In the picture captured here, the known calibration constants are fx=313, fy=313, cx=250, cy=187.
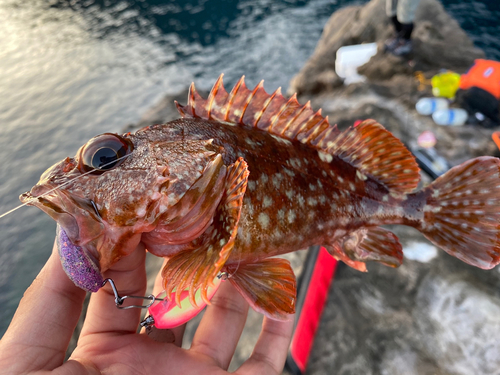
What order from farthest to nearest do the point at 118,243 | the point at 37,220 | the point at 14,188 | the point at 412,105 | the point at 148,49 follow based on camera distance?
1. the point at 148,49
2. the point at 412,105
3. the point at 37,220
4. the point at 14,188
5. the point at 118,243

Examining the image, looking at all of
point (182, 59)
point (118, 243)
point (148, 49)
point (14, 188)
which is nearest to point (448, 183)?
point (118, 243)

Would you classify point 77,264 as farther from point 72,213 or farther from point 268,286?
point 268,286

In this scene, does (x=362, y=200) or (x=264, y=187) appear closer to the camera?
(x=264, y=187)

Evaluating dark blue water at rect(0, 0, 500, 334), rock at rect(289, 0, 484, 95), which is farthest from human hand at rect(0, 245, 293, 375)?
rock at rect(289, 0, 484, 95)

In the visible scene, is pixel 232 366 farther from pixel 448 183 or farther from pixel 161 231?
pixel 448 183

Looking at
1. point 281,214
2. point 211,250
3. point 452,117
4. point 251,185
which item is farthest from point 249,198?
point 452,117

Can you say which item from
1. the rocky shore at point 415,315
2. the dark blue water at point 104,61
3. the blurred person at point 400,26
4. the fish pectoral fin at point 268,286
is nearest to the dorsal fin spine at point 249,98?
the fish pectoral fin at point 268,286

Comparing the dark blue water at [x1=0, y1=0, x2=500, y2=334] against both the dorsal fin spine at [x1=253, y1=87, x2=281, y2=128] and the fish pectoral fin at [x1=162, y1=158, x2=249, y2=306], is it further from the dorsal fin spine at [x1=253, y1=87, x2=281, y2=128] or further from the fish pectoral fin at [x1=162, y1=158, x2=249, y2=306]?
the dorsal fin spine at [x1=253, y1=87, x2=281, y2=128]
